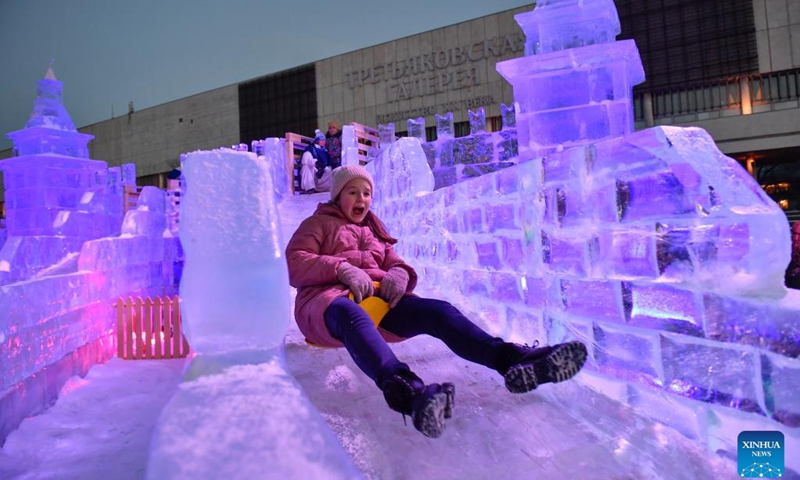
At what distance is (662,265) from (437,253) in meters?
2.14

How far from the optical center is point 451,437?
1.67 metres

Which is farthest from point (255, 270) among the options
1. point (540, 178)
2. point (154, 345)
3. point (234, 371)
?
point (154, 345)

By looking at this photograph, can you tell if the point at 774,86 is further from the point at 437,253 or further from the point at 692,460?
the point at 692,460

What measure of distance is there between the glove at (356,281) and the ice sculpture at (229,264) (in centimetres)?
26

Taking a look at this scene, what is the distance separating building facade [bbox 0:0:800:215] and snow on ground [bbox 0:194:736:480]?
975 centimetres

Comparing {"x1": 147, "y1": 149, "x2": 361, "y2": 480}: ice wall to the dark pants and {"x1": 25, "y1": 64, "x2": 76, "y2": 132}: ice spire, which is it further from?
{"x1": 25, "y1": 64, "x2": 76, "y2": 132}: ice spire

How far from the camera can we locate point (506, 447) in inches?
63.1

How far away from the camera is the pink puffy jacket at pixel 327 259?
6.98 feet

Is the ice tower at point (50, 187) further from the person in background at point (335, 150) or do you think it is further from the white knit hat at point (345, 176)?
the white knit hat at point (345, 176)

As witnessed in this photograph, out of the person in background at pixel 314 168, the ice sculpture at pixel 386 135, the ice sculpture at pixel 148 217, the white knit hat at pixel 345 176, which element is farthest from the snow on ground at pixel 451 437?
the ice sculpture at pixel 386 135

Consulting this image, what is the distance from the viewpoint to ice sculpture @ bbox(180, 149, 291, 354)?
73.0 inches

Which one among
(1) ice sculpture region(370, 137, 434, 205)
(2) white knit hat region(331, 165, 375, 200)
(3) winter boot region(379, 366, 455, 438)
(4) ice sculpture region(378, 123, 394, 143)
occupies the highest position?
(4) ice sculpture region(378, 123, 394, 143)

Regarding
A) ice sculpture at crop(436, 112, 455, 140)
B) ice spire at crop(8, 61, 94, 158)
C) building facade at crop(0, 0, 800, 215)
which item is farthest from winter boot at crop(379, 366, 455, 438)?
ice spire at crop(8, 61, 94, 158)

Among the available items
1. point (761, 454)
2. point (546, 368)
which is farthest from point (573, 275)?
point (761, 454)
